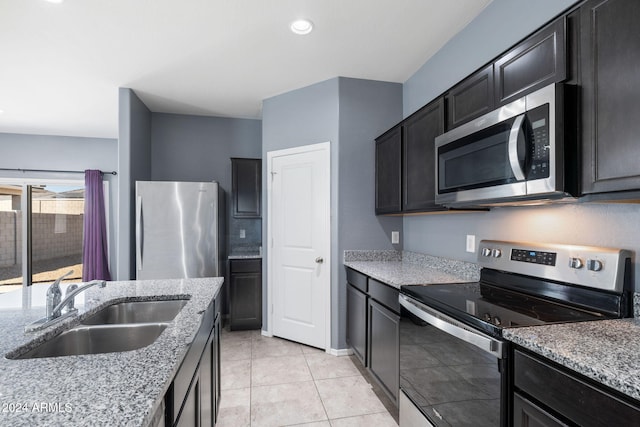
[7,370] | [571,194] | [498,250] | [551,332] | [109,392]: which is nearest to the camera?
[109,392]

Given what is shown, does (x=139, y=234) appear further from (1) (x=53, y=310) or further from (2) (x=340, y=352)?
(2) (x=340, y=352)

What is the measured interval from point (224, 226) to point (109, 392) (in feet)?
11.7

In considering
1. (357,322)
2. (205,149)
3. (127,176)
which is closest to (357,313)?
(357,322)

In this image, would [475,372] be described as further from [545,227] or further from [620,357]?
[545,227]

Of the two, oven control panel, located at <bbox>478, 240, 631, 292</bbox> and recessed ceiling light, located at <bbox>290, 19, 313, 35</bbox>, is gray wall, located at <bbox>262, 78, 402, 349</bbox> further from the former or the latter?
oven control panel, located at <bbox>478, 240, 631, 292</bbox>

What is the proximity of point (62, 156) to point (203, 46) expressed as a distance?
4045 millimetres

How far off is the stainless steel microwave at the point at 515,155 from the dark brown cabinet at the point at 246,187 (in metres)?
→ 2.61

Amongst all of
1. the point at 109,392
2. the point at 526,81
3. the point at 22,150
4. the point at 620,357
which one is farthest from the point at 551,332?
the point at 22,150

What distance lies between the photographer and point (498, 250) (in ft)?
6.11

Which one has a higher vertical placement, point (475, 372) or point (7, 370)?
point (7, 370)

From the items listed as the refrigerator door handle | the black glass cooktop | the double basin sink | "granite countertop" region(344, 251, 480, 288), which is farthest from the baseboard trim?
the refrigerator door handle

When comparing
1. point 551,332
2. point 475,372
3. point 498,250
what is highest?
point 498,250

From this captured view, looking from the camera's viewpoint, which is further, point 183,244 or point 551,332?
point 183,244

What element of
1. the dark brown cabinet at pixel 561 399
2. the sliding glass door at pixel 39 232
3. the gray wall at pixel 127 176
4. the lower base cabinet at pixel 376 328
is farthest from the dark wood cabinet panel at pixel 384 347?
the sliding glass door at pixel 39 232
